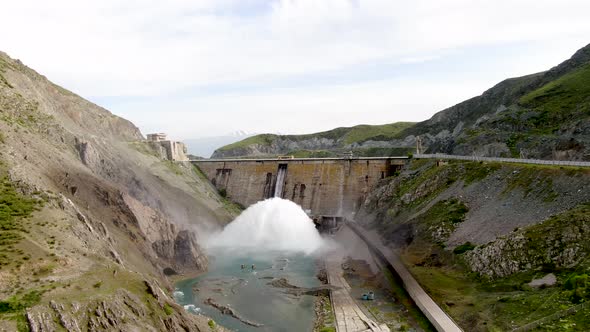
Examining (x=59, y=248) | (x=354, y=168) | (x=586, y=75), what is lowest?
(x=59, y=248)

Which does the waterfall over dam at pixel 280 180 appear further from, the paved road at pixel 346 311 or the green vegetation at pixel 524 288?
the green vegetation at pixel 524 288

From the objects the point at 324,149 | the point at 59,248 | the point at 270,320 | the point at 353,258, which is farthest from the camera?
the point at 324,149

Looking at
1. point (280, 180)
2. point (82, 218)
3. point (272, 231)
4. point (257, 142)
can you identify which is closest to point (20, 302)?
point (82, 218)

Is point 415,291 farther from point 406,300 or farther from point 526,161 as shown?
point 526,161

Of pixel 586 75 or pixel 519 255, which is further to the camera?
pixel 586 75

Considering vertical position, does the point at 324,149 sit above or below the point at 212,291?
above

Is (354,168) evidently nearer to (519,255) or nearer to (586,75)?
(586,75)

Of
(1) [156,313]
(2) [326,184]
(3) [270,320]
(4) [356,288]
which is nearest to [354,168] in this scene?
(2) [326,184]
